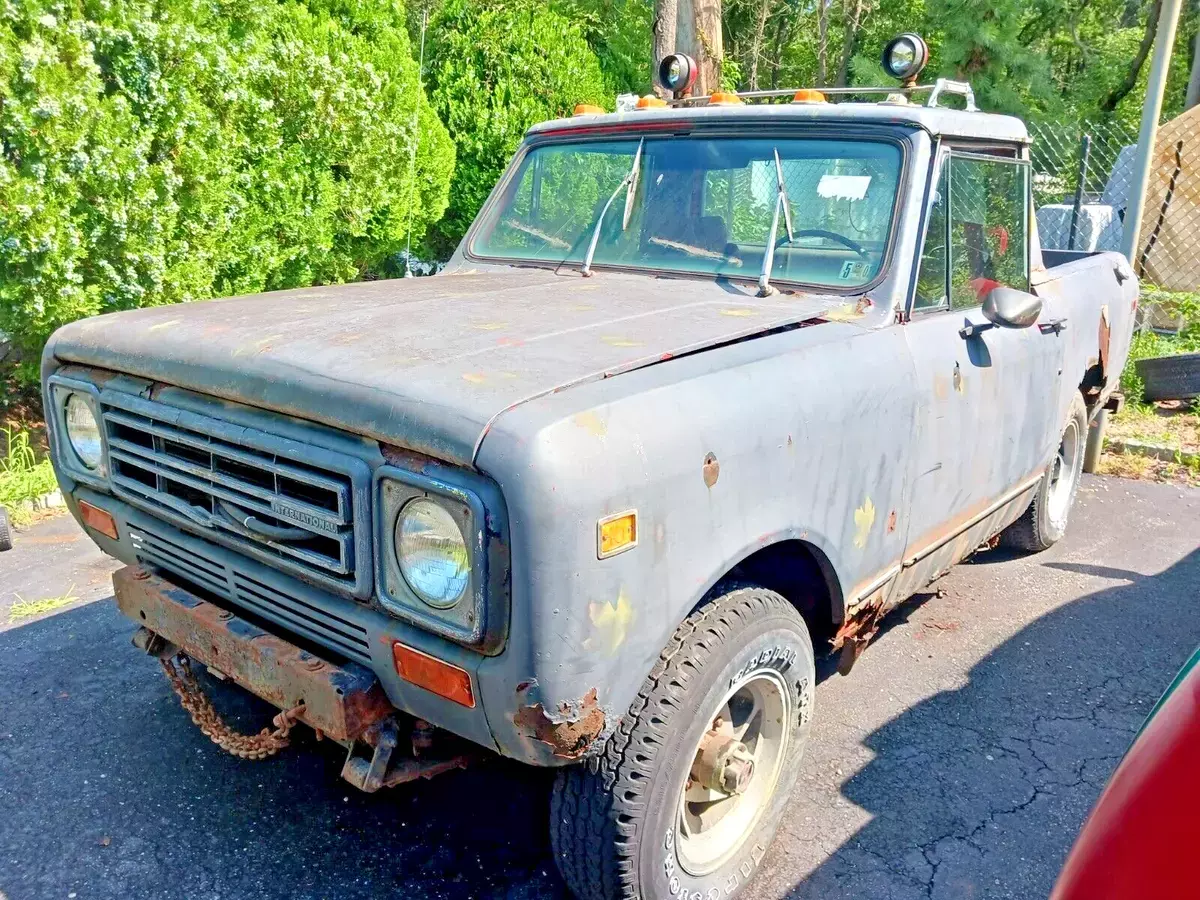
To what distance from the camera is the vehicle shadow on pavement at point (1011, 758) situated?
2736 mm

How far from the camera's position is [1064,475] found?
5133mm

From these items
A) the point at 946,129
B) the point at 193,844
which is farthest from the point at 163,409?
the point at 946,129

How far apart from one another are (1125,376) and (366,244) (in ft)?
19.8

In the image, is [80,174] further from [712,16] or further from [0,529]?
[712,16]

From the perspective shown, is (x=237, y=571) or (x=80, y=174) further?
(x=80, y=174)

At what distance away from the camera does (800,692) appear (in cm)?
278

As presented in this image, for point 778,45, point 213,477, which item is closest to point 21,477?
point 213,477

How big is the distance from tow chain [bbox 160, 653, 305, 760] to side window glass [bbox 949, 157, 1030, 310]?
2536 mm

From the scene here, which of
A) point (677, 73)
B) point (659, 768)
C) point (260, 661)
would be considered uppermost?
point (677, 73)

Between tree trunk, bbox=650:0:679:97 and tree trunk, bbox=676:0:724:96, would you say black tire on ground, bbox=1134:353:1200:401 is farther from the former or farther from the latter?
tree trunk, bbox=650:0:679:97

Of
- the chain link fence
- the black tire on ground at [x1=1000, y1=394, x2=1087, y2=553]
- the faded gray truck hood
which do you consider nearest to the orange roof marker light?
the faded gray truck hood

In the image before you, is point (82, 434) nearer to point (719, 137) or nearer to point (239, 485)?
point (239, 485)

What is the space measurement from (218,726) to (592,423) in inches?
64.0

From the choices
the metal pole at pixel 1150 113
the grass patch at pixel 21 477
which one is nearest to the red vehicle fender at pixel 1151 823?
the grass patch at pixel 21 477
